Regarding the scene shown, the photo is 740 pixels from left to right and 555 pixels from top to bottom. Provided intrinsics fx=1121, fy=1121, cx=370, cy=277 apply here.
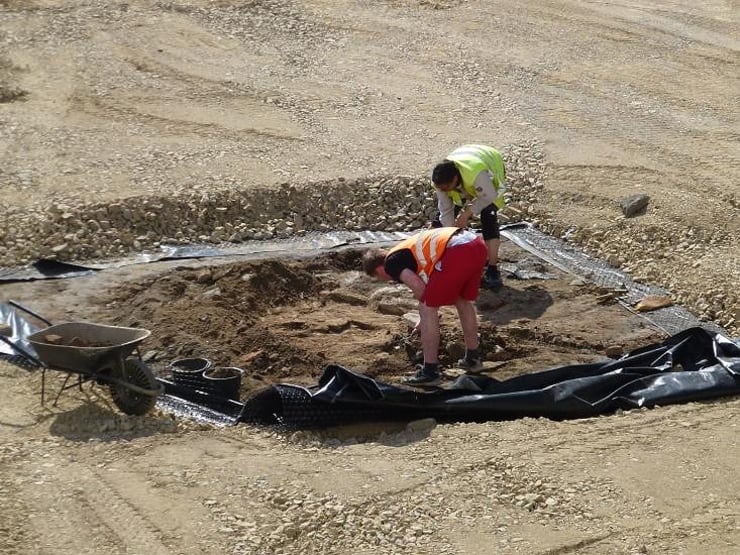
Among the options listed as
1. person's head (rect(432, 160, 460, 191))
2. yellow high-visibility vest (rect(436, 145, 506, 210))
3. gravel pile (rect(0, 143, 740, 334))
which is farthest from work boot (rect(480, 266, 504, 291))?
gravel pile (rect(0, 143, 740, 334))

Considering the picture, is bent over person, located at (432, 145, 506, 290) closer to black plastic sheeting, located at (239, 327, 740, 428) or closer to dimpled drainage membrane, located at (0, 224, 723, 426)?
dimpled drainage membrane, located at (0, 224, 723, 426)

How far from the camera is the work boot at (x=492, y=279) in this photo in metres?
10.0

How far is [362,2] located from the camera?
1786cm

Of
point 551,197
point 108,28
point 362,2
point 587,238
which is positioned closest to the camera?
point 587,238

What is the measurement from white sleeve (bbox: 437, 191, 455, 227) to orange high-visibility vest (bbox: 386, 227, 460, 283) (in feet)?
6.45

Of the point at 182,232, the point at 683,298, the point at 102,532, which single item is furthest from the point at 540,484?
the point at 182,232

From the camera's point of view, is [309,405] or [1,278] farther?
[1,278]

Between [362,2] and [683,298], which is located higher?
[362,2]

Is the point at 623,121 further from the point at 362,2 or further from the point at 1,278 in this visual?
the point at 1,278

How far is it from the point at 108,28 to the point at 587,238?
27.8ft

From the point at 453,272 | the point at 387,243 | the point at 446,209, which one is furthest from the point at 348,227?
the point at 453,272

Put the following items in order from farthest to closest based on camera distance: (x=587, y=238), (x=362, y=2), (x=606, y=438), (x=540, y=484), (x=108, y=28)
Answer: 1. (x=362, y=2)
2. (x=108, y=28)
3. (x=587, y=238)
4. (x=606, y=438)
5. (x=540, y=484)

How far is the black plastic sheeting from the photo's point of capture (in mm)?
7223

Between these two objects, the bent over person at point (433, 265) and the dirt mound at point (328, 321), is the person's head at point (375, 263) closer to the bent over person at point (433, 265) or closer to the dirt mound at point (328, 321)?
the bent over person at point (433, 265)
